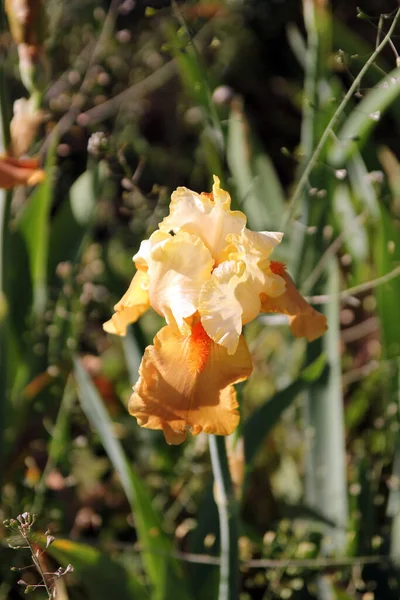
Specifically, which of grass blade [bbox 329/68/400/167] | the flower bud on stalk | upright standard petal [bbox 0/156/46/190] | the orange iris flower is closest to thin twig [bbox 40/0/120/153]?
the flower bud on stalk

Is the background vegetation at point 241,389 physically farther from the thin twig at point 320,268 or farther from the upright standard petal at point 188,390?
the upright standard petal at point 188,390

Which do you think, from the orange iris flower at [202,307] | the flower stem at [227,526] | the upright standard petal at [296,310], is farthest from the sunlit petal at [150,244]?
the flower stem at [227,526]

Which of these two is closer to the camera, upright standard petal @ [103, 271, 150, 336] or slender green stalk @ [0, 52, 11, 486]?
upright standard petal @ [103, 271, 150, 336]

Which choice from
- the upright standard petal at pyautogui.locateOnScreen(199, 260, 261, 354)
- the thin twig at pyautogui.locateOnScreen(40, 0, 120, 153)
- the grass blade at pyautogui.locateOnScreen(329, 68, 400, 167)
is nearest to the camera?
the upright standard petal at pyautogui.locateOnScreen(199, 260, 261, 354)

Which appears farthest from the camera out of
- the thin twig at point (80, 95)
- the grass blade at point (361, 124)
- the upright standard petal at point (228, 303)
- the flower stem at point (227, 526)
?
the thin twig at point (80, 95)

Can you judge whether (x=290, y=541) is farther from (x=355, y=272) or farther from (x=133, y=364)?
(x=355, y=272)

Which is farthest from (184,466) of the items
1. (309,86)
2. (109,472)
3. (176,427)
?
(309,86)

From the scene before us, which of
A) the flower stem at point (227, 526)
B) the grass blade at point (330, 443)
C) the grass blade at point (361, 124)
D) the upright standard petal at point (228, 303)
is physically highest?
the upright standard petal at point (228, 303)

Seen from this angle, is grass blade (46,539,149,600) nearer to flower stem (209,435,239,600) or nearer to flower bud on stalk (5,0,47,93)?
flower stem (209,435,239,600)
